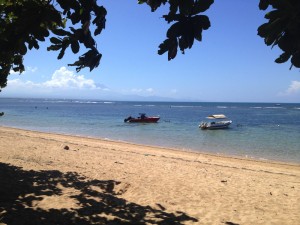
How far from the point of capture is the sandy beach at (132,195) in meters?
6.66

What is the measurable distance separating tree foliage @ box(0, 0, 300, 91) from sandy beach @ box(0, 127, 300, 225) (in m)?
4.11

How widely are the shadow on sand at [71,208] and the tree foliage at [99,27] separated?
4037 mm

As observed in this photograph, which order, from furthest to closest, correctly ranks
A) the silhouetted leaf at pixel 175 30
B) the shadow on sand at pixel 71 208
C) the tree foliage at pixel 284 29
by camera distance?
the shadow on sand at pixel 71 208, the silhouetted leaf at pixel 175 30, the tree foliage at pixel 284 29

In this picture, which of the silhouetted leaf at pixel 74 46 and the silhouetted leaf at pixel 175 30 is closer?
the silhouetted leaf at pixel 175 30

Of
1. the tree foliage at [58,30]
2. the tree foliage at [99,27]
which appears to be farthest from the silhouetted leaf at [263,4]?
the tree foliage at [58,30]

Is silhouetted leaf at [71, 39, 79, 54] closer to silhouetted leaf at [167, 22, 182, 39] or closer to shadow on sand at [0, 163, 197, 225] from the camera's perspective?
silhouetted leaf at [167, 22, 182, 39]

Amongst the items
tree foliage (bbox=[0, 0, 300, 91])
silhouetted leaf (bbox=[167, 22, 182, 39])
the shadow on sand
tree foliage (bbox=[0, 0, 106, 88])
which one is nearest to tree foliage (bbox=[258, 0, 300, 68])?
tree foliage (bbox=[0, 0, 300, 91])

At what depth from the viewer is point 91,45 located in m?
3.25

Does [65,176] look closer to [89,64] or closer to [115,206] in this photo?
[115,206]

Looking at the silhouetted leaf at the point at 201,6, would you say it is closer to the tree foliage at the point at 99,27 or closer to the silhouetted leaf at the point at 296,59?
the tree foliage at the point at 99,27

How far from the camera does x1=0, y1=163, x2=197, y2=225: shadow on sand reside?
6258 millimetres

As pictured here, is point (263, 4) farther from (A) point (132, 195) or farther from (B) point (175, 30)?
(A) point (132, 195)

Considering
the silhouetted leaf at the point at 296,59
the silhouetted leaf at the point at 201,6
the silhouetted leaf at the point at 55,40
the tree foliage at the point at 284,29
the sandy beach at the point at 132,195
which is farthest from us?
the sandy beach at the point at 132,195

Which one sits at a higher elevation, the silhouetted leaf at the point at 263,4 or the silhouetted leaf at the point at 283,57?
the silhouetted leaf at the point at 263,4
